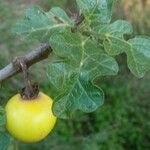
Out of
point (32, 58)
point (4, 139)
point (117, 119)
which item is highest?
point (32, 58)

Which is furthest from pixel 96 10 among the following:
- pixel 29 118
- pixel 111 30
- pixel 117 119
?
pixel 117 119

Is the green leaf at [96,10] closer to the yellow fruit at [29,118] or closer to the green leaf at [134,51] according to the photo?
the green leaf at [134,51]

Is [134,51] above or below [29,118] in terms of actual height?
above

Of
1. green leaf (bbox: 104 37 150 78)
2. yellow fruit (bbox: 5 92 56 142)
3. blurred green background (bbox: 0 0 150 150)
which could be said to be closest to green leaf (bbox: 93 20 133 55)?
green leaf (bbox: 104 37 150 78)

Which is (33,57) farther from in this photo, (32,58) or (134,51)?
(134,51)

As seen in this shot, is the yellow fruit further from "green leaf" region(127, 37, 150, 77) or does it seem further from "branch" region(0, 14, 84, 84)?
"green leaf" region(127, 37, 150, 77)

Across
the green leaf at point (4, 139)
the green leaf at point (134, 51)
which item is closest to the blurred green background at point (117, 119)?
the green leaf at point (4, 139)
